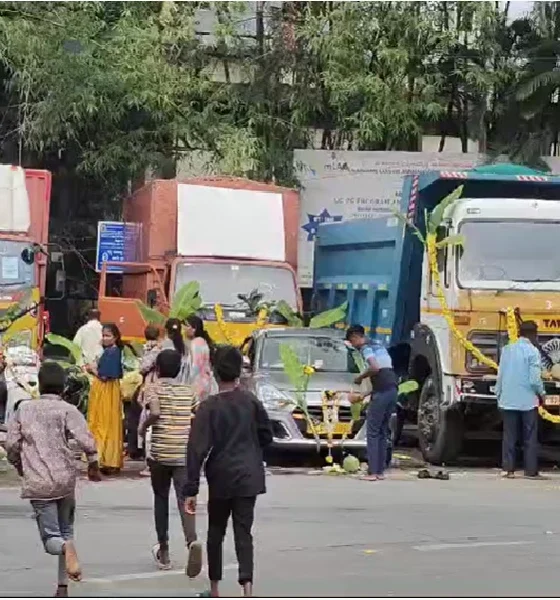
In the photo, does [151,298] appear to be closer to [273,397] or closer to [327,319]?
[327,319]

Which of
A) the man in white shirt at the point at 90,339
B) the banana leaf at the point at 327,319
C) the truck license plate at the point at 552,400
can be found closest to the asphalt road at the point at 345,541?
the truck license plate at the point at 552,400

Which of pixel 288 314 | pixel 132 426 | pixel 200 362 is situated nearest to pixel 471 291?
pixel 288 314

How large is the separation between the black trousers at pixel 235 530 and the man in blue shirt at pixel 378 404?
6511 mm

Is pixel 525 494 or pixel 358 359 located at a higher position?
pixel 358 359

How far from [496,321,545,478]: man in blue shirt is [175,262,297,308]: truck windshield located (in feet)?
15.5

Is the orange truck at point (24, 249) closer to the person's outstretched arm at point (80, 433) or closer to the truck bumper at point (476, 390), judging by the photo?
the truck bumper at point (476, 390)

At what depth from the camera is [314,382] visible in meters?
15.3

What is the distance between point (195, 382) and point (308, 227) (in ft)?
47.7

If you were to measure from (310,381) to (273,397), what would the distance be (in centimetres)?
60

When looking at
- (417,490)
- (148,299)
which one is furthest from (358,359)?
(148,299)

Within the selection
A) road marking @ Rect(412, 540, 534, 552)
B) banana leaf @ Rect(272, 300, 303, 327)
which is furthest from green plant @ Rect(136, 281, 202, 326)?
road marking @ Rect(412, 540, 534, 552)

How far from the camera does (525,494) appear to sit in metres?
13.3

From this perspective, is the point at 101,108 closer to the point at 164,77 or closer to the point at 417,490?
the point at 164,77

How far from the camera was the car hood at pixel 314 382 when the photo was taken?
49.4 ft
